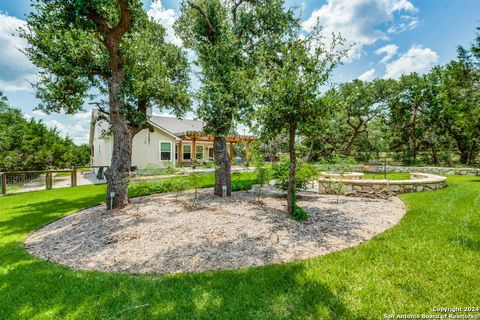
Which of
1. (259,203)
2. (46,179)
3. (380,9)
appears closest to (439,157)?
(380,9)

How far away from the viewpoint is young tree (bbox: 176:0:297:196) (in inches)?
Result: 294

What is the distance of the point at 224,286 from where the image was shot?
2975 mm

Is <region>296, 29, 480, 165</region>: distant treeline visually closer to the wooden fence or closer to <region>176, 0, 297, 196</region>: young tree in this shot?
<region>176, 0, 297, 196</region>: young tree

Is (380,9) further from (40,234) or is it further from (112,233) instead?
(40,234)

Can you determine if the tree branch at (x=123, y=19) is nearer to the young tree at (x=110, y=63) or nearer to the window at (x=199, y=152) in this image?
the young tree at (x=110, y=63)

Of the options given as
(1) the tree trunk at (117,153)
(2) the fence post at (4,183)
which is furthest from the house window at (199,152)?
(1) the tree trunk at (117,153)

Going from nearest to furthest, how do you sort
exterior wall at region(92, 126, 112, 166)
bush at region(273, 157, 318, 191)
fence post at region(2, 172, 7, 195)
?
bush at region(273, 157, 318, 191), fence post at region(2, 172, 7, 195), exterior wall at region(92, 126, 112, 166)

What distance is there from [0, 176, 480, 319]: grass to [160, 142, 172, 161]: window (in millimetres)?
14953

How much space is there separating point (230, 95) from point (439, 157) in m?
23.8

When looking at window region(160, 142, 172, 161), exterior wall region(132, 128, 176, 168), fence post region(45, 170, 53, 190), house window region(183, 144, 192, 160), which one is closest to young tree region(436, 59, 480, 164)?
exterior wall region(132, 128, 176, 168)

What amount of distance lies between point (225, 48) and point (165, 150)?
1285cm

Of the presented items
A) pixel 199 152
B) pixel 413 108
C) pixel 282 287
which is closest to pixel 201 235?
pixel 282 287

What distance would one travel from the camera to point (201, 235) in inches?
184

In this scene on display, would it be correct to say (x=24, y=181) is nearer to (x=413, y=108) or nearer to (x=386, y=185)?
(x=386, y=185)
